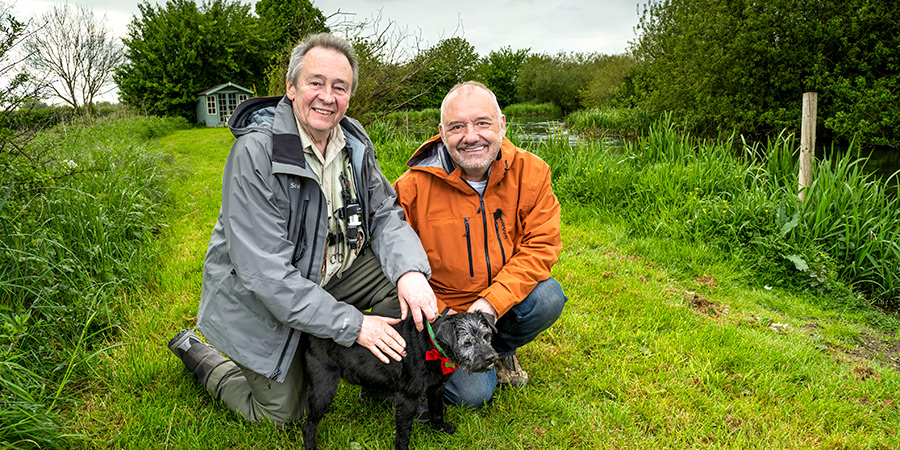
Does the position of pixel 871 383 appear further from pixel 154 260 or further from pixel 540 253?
pixel 154 260

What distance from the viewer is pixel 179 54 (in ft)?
102

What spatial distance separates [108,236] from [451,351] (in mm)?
3497

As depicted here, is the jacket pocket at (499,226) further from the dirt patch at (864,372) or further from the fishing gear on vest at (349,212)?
the dirt patch at (864,372)

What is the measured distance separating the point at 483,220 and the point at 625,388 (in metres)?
1.34

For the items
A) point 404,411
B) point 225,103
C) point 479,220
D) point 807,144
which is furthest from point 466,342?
point 225,103

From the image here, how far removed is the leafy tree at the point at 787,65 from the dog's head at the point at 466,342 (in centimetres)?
1808

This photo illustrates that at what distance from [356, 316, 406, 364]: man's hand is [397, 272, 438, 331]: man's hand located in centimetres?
12

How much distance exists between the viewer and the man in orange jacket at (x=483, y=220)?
2.66 m

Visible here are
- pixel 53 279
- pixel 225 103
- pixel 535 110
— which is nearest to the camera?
pixel 53 279

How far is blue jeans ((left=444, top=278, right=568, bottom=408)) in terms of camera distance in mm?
2664

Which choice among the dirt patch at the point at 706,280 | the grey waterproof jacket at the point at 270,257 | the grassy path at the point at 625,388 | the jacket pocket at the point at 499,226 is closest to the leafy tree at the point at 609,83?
the dirt patch at the point at 706,280

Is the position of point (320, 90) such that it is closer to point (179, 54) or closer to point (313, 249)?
point (313, 249)

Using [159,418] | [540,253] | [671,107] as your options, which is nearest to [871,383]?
[540,253]

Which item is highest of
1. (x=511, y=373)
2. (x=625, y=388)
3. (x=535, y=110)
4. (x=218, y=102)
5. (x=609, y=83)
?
(x=609, y=83)
